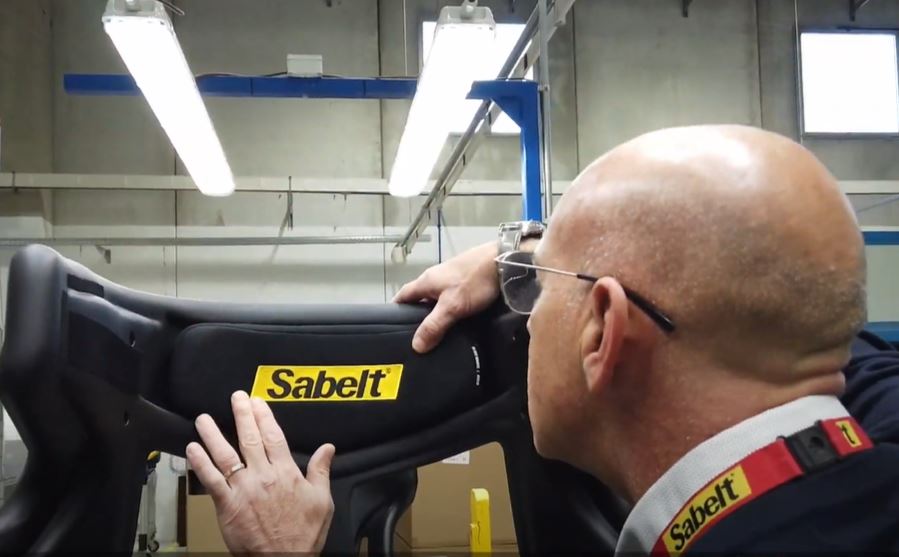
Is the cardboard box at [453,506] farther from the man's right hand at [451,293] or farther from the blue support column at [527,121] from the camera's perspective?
the man's right hand at [451,293]

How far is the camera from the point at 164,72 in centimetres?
203

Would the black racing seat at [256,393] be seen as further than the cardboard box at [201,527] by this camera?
No

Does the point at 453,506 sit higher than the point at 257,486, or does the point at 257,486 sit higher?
the point at 257,486

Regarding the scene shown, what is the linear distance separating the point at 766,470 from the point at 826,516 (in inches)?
2.0

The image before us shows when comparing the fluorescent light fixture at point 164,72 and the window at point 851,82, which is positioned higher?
the window at point 851,82

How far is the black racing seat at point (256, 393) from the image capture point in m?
0.65

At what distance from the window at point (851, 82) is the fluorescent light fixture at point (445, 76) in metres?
3.61

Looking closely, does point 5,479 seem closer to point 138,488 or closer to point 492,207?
point 492,207

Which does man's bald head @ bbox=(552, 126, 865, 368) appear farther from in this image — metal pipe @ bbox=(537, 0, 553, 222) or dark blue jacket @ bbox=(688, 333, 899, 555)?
metal pipe @ bbox=(537, 0, 553, 222)

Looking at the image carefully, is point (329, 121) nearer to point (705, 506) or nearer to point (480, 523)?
point (480, 523)

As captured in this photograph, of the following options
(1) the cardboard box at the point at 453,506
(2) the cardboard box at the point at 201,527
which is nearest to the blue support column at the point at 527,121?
(1) the cardboard box at the point at 453,506


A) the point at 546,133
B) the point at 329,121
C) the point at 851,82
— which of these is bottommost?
the point at 546,133

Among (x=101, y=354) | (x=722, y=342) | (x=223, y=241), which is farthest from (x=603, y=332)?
(x=223, y=241)

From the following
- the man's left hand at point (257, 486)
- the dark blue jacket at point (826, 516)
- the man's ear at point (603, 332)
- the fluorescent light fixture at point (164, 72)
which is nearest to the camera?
the dark blue jacket at point (826, 516)
